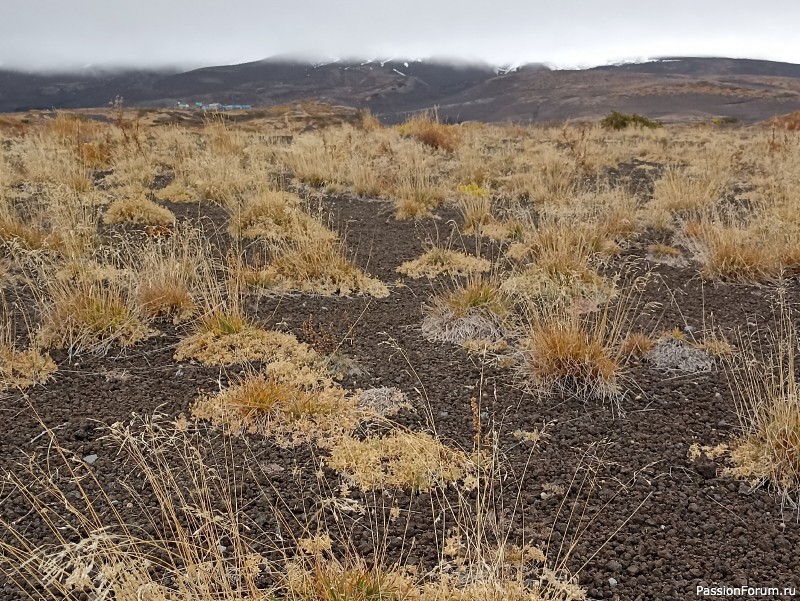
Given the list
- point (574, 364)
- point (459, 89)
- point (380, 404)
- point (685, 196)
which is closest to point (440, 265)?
point (574, 364)

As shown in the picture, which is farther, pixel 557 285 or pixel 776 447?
pixel 557 285

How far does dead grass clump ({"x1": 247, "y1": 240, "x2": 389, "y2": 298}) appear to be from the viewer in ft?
15.5

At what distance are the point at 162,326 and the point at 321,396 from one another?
1.49 m

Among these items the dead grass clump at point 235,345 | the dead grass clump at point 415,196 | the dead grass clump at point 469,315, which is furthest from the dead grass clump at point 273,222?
the dead grass clump at point 235,345

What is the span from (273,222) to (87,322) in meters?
3.00

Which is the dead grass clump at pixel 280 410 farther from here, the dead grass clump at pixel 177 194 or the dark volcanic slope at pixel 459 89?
the dark volcanic slope at pixel 459 89

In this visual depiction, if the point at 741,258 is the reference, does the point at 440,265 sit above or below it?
below

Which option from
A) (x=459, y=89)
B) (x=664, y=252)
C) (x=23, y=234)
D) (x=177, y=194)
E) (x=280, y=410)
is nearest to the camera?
(x=280, y=410)

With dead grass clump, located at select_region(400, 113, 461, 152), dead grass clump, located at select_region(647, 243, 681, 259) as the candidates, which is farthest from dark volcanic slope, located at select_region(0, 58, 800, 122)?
dead grass clump, located at select_region(647, 243, 681, 259)

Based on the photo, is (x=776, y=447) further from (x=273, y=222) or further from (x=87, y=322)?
(x=273, y=222)

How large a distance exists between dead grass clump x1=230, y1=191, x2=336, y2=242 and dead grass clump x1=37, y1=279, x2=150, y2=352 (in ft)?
7.02

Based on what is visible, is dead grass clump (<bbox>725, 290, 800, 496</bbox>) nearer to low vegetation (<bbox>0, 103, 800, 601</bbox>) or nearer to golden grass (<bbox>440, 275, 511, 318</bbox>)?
low vegetation (<bbox>0, 103, 800, 601</bbox>)

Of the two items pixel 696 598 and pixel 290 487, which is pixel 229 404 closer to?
pixel 290 487

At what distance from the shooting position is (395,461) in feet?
8.63
